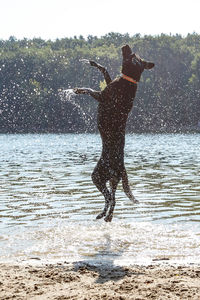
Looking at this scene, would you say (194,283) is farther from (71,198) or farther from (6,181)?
(6,181)

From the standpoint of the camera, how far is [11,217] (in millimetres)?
9648

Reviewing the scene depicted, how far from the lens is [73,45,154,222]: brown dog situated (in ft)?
24.1

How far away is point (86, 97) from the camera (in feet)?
290

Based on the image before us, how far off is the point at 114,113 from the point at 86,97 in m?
81.4

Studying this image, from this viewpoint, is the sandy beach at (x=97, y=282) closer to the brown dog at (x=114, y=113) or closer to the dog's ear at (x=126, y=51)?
the brown dog at (x=114, y=113)

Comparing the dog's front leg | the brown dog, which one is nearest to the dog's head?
the brown dog

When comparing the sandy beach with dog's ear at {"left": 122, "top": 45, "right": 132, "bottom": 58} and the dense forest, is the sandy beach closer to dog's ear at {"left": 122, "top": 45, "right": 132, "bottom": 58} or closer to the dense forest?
dog's ear at {"left": 122, "top": 45, "right": 132, "bottom": 58}

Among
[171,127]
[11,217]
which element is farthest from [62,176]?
[171,127]

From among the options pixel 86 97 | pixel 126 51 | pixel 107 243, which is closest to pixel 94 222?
pixel 107 243

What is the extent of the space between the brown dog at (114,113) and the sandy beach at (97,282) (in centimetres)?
186

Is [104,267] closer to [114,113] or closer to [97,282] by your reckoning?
[97,282]

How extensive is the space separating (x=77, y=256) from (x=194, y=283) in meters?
2.02

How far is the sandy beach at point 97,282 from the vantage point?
4.81 meters

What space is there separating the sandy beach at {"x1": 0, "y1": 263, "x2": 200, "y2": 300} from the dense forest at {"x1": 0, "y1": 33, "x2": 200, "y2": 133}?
72992 millimetres
